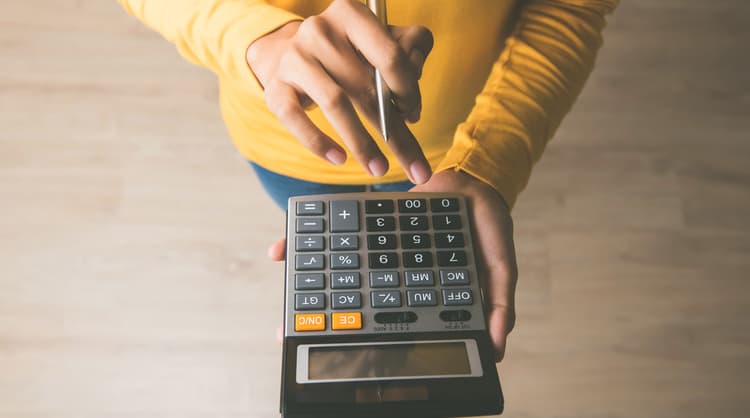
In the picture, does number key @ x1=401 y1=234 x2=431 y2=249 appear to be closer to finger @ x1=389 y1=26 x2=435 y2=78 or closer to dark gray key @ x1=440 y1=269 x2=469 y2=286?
dark gray key @ x1=440 y1=269 x2=469 y2=286

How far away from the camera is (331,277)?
1.46 ft

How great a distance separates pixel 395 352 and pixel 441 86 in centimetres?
22

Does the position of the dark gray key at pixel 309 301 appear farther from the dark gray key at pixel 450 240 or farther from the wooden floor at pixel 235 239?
the wooden floor at pixel 235 239

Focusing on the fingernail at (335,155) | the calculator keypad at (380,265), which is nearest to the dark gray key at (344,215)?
the calculator keypad at (380,265)

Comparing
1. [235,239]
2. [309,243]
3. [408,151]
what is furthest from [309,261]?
[235,239]

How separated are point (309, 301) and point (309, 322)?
2 cm

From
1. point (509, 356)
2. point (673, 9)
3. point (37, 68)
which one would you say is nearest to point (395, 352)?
point (509, 356)

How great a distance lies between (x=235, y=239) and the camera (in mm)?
1012

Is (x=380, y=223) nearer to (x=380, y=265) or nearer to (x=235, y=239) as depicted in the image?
(x=380, y=265)

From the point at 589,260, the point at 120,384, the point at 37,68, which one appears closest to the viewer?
the point at 120,384

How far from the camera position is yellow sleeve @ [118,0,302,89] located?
0.40m

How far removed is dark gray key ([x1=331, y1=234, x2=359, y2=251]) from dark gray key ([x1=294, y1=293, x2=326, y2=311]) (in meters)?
0.04

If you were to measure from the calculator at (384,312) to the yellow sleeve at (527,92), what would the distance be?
0.04 meters

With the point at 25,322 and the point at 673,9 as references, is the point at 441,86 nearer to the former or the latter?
the point at 25,322
